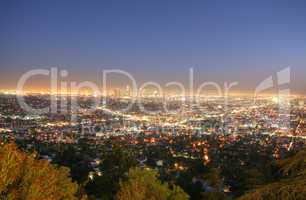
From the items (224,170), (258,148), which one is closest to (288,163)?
(224,170)

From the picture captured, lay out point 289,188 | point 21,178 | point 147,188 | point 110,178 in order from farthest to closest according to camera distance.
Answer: point 110,178 < point 147,188 < point 21,178 < point 289,188

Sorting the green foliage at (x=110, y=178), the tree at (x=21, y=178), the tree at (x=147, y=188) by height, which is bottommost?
the green foliage at (x=110, y=178)

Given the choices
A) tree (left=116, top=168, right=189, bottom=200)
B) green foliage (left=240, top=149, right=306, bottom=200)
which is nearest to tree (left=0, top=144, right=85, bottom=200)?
green foliage (left=240, top=149, right=306, bottom=200)

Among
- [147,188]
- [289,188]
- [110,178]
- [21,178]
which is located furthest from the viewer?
[110,178]

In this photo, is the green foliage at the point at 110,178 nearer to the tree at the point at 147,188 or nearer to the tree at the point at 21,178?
the tree at the point at 147,188

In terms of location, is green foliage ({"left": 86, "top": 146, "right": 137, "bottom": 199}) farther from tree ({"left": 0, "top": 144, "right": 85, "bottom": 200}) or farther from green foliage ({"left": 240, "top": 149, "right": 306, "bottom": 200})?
green foliage ({"left": 240, "top": 149, "right": 306, "bottom": 200})

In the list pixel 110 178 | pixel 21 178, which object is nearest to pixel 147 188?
pixel 21 178

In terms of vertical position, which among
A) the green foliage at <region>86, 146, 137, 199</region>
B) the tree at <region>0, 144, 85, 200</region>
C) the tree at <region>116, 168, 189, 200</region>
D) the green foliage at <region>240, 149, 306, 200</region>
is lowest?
the green foliage at <region>86, 146, 137, 199</region>

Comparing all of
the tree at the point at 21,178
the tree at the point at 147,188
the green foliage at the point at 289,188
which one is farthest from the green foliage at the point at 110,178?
the green foliage at the point at 289,188

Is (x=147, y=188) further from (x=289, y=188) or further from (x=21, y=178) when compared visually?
(x=289, y=188)

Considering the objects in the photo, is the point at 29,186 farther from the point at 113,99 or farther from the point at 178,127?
the point at 113,99

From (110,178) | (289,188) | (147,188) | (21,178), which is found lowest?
(110,178)
